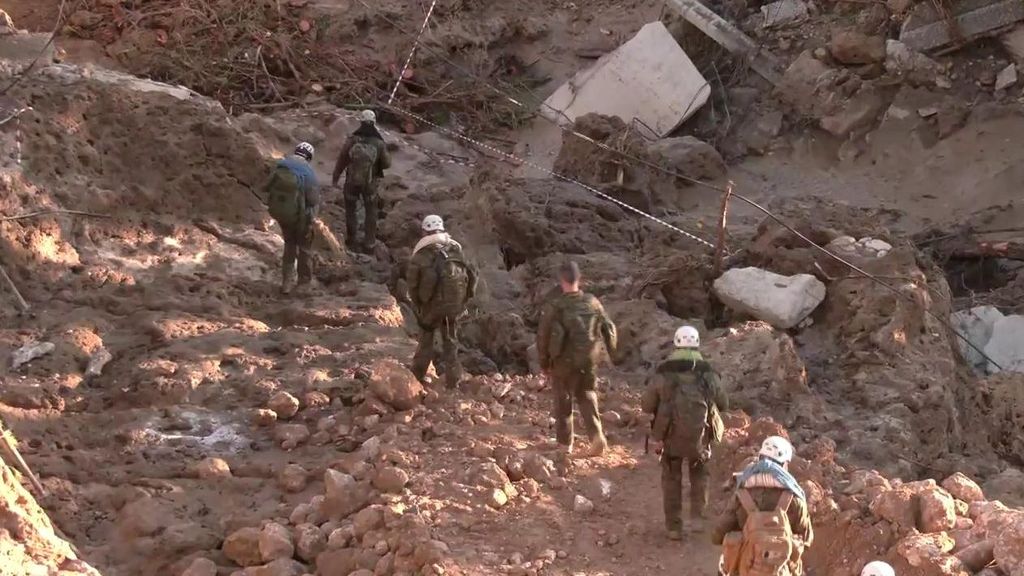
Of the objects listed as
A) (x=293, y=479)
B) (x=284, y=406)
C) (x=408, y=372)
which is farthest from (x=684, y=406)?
(x=284, y=406)

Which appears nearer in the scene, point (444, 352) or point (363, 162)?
point (444, 352)

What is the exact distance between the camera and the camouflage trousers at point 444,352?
26.0 feet

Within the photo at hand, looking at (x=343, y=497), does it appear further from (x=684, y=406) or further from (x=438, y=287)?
(x=684, y=406)

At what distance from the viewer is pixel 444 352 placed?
316 inches

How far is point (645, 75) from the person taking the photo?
1609 centimetres

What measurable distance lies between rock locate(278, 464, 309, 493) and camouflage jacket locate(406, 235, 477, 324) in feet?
4.98

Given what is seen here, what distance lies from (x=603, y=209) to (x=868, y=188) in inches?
183

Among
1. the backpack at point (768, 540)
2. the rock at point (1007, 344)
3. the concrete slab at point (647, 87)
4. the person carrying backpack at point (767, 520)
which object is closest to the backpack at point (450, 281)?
the person carrying backpack at point (767, 520)

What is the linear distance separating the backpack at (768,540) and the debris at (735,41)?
40.1 feet

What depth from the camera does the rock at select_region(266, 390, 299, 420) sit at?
25.0ft

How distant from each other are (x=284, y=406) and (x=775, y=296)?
444cm

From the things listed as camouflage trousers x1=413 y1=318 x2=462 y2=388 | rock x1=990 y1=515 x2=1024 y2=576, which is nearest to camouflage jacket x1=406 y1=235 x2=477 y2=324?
camouflage trousers x1=413 y1=318 x2=462 y2=388

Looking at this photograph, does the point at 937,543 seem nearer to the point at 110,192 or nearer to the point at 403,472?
the point at 403,472

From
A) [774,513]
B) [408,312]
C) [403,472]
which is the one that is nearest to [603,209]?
[408,312]
